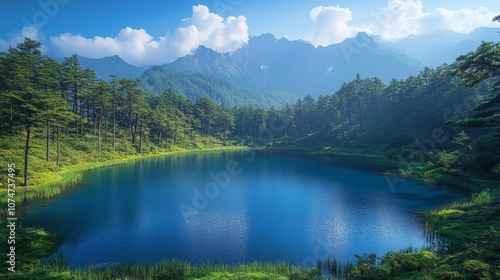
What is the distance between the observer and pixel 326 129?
499ft

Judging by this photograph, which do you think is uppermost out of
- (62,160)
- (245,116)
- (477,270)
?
(245,116)

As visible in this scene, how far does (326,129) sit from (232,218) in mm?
124302

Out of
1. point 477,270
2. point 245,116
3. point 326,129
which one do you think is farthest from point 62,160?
point 245,116

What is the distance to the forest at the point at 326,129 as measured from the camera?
80.7ft

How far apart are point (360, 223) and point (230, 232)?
50.3 feet

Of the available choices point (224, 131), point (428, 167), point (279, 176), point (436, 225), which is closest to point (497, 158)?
point (428, 167)

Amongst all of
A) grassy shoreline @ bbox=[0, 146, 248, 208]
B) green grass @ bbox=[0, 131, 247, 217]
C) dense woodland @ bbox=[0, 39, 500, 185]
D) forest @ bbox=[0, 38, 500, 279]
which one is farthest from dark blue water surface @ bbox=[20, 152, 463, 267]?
dense woodland @ bbox=[0, 39, 500, 185]

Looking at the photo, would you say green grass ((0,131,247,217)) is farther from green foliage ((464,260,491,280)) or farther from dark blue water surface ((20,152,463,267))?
green foliage ((464,260,491,280))

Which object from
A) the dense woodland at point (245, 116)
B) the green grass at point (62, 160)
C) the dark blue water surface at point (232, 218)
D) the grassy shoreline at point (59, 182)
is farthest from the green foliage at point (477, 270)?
the grassy shoreline at point (59, 182)

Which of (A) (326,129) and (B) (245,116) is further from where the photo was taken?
(B) (245,116)

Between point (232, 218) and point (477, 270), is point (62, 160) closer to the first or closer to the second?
point (232, 218)

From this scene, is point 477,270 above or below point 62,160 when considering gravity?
below

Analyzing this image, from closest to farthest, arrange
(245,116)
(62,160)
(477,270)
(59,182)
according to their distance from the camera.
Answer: (477,270) → (59,182) → (62,160) → (245,116)

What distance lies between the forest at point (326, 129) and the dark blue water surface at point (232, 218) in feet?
15.6
